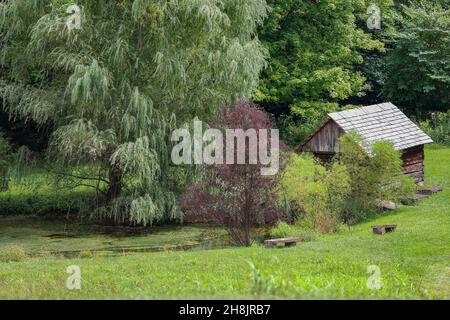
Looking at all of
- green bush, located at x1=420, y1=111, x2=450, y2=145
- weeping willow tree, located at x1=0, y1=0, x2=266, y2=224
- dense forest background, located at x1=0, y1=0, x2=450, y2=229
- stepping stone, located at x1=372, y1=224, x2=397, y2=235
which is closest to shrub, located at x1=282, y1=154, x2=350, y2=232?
stepping stone, located at x1=372, y1=224, x2=397, y2=235

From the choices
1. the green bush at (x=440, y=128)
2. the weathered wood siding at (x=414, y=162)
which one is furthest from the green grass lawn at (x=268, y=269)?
the green bush at (x=440, y=128)

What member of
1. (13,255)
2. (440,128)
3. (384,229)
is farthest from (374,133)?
(13,255)

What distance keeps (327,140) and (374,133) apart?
5.45ft

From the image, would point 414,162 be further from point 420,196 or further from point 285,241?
point 285,241

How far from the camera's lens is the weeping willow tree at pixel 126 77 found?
22.4 meters

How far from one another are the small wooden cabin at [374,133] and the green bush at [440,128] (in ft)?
30.1

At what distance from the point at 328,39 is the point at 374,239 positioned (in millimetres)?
18777

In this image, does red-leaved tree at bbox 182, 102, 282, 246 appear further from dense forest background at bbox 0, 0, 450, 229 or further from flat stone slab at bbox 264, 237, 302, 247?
dense forest background at bbox 0, 0, 450, 229

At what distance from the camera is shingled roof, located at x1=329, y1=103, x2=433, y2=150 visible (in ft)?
81.5

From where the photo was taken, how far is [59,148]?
894 inches

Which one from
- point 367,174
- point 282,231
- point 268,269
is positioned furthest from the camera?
point 367,174

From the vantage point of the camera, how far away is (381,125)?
2591cm

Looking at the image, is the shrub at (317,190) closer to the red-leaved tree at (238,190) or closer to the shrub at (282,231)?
the shrub at (282,231)

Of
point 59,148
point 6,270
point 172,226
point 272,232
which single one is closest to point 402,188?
point 272,232
